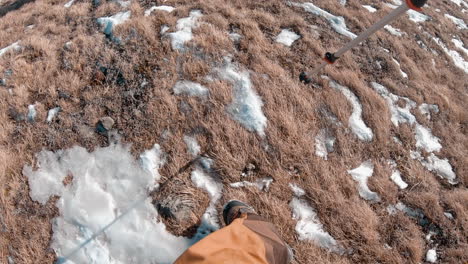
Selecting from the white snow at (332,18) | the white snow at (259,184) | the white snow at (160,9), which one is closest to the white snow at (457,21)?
the white snow at (332,18)

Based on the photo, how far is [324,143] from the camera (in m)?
4.71

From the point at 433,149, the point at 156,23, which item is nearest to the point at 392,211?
the point at 433,149

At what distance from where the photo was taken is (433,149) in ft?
17.4

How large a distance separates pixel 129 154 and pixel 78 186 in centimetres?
78

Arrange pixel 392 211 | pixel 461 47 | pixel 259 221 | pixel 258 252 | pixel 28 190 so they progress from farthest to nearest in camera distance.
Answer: pixel 461 47
pixel 392 211
pixel 28 190
pixel 259 221
pixel 258 252

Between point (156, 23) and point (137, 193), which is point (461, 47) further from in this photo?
point (137, 193)

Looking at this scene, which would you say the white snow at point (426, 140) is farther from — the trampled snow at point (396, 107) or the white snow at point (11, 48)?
the white snow at point (11, 48)

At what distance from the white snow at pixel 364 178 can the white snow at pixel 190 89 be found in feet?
8.95

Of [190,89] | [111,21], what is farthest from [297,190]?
[111,21]

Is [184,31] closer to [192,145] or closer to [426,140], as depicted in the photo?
[192,145]

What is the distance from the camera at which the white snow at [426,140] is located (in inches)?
208

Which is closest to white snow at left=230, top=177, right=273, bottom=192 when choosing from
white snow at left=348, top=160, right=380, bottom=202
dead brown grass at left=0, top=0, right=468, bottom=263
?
dead brown grass at left=0, top=0, right=468, bottom=263

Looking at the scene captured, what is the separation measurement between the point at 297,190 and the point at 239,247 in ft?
6.53

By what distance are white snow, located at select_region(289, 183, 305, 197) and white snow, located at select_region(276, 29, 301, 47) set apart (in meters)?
3.51
